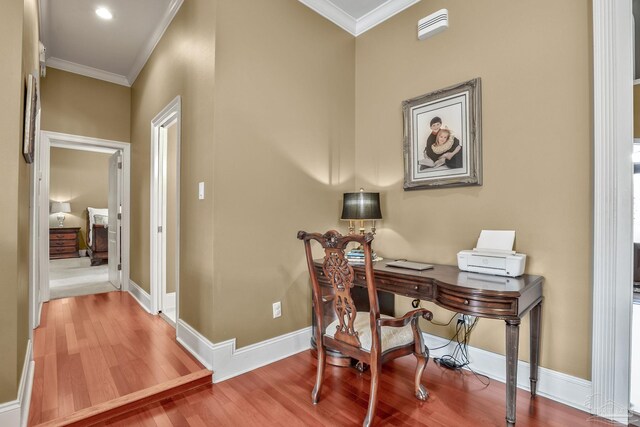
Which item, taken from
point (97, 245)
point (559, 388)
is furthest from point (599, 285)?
point (97, 245)

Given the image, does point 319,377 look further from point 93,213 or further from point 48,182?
point 93,213

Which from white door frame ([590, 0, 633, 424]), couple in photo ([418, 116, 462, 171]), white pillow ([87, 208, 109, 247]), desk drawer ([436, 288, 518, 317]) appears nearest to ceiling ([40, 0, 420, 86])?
couple in photo ([418, 116, 462, 171])

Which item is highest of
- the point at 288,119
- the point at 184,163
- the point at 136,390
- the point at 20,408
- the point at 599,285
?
the point at 288,119

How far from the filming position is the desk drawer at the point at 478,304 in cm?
162

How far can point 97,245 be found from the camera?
641 centimetres

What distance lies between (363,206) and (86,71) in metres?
4.13

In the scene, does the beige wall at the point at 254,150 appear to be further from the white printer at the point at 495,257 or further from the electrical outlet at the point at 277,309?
the white printer at the point at 495,257

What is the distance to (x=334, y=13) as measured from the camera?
2947mm

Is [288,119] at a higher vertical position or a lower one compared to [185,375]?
higher

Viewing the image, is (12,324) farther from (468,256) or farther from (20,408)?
(468,256)

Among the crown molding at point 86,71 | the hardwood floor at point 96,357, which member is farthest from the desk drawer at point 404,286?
the crown molding at point 86,71

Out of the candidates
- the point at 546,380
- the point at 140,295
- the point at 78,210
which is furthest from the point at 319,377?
the point at 78,210

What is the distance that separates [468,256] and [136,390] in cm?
228

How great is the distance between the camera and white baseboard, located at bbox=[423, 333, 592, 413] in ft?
6.03
